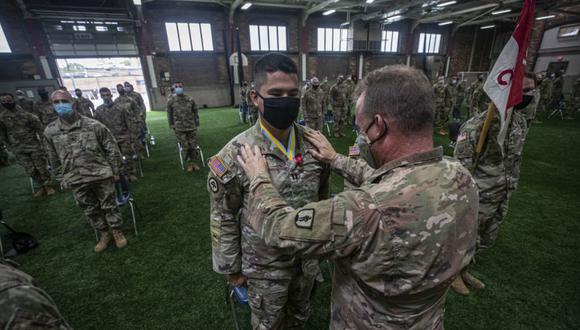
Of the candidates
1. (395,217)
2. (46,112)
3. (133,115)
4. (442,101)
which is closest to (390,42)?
(442,101)

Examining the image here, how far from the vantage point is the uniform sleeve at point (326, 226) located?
3.16 ft

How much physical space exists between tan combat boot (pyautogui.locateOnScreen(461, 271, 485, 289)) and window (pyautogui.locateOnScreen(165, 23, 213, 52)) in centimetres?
1916

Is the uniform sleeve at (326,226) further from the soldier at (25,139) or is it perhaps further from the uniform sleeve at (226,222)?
the soldier at (25,139)

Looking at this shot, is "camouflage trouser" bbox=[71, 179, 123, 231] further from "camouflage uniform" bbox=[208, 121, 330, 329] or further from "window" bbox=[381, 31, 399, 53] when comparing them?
"window" bbox=[381, 31, 399, 53]

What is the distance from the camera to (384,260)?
0.98 meters

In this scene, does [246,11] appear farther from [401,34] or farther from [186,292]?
[186,292]

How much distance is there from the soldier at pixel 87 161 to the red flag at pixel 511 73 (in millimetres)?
4479

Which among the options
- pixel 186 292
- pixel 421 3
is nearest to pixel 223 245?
pixel 186 292

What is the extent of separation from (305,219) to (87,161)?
145 inches

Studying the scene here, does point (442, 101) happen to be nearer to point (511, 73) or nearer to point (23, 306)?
point (511, 73)

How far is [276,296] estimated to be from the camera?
175cm

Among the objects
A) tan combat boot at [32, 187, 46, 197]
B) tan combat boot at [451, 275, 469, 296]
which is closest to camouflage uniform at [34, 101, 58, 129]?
tan combat boot at [32, 187, 46, 197]

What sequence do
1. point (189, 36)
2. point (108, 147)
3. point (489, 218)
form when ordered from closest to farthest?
point (489, 218) < point (108, 147) < point (189, 36)

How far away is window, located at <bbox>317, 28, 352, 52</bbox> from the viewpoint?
20.0 meters
